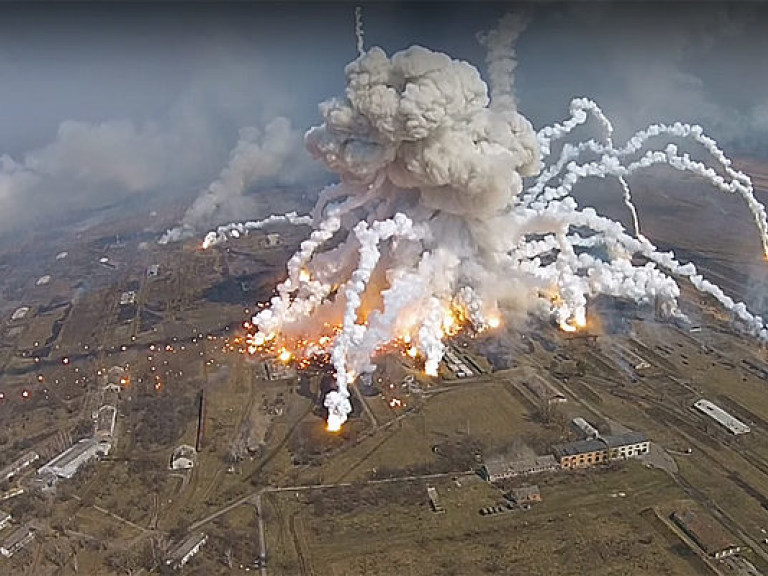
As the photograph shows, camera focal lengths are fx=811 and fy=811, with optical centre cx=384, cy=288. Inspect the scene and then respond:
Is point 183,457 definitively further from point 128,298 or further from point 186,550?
point 128,298

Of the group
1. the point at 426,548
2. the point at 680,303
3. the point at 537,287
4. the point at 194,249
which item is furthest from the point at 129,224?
the point at 426,548

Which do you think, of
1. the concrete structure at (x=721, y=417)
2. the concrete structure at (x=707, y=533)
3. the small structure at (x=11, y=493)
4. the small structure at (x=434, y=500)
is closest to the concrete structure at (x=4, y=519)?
the small structure at (x=11, y=493)

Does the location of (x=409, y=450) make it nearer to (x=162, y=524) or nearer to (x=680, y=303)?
(x=162, y=524)

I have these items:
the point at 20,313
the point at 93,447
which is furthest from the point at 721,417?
the point at 20,313

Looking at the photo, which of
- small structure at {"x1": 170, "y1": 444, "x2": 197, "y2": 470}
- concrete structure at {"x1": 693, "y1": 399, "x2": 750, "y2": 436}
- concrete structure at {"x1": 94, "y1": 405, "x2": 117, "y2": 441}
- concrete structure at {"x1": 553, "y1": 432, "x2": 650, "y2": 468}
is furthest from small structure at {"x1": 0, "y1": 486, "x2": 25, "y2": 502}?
concrete structure at {"x1": 693, "y1": 399, "x2": 750, "y2": 436}

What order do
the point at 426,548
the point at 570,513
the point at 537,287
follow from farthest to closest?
the point at 537,287, the point at 570,513, the point at 426,548

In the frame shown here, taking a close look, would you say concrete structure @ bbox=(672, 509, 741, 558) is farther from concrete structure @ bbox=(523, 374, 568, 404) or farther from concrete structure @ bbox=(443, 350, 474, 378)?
concrete structure @ bbox=(443, 350, 474, 378)

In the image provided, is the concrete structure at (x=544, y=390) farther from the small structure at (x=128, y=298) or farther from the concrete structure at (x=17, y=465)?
the small structure at (x=128, y=298)
